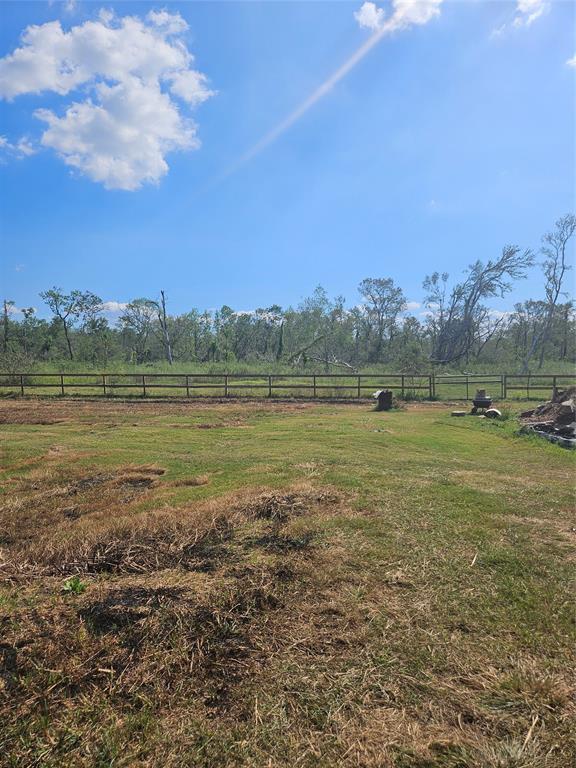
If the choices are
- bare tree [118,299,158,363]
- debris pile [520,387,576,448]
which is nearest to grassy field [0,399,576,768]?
debris pile [520,387,576,448]

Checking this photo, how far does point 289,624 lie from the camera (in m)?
2.79

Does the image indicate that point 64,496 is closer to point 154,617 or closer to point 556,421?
point 154,617

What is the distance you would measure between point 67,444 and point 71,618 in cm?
787

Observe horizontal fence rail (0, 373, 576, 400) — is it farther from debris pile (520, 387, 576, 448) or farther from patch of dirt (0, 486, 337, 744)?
patch of dirt (0, 486, 337, 744)

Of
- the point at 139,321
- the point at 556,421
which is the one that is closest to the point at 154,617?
the point at 556,421

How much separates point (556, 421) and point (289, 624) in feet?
36.4

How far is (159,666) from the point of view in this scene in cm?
241

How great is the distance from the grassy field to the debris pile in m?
4.47

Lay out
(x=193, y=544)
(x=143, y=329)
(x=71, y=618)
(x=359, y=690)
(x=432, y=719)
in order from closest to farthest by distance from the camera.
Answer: (x=432, y=719), (x=359, y=690), (x=71, y=618), (x=193, y=544), (x=143, y=329)

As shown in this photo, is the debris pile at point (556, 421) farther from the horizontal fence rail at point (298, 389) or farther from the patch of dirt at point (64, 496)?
the horizontal fence rail at point (298, 389)

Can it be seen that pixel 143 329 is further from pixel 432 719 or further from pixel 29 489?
pixel 432 719

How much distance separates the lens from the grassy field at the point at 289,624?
77.5 inches

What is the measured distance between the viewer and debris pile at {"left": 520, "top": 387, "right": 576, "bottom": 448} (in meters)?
10.0

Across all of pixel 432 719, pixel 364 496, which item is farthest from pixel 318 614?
pixel 364 496
